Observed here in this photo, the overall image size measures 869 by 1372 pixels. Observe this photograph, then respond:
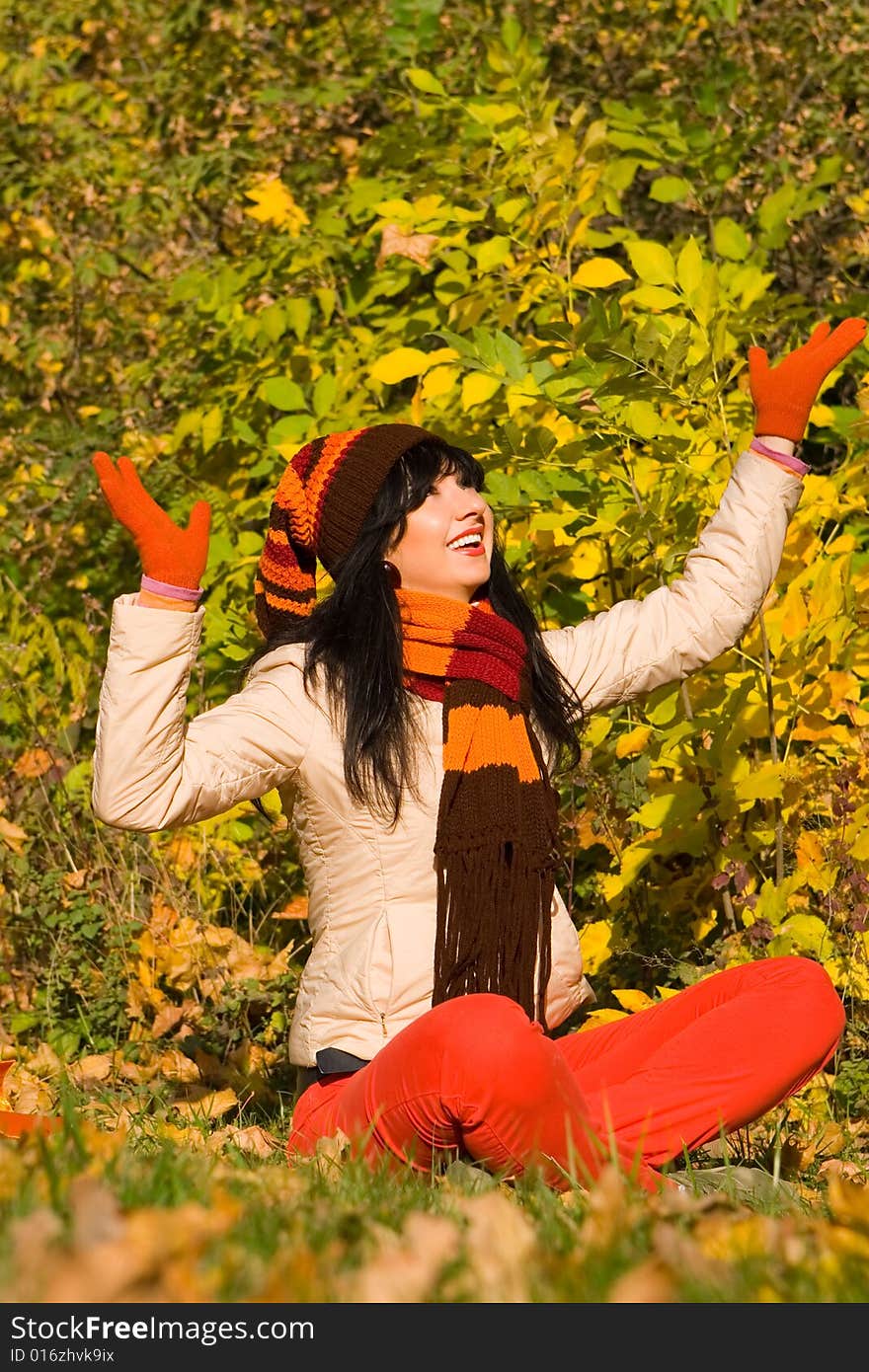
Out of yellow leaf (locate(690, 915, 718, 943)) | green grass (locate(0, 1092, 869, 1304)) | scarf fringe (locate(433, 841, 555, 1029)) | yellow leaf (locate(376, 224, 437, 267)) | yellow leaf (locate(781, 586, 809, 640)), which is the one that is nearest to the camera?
green grass (locate(0, 1092, 869, 1304))

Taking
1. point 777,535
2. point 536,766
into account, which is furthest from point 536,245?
point 536,766

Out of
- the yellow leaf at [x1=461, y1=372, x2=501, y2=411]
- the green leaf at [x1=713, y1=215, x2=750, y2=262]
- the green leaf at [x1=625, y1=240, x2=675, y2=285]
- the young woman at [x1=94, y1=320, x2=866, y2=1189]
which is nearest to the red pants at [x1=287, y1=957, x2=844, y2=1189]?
the young woman at [x1=94, y1=320, x2=866, y2=1189]

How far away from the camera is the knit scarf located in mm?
2559

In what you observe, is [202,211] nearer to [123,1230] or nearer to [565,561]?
[565,561]

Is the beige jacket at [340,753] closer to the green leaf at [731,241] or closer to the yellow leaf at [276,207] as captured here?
the green leaf at [731,241]

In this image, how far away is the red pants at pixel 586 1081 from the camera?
7.38ft

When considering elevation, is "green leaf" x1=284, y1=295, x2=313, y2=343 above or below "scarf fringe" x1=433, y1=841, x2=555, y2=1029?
above

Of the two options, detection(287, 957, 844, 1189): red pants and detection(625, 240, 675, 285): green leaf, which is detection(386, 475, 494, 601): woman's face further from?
detection(287, 957, 844, 1189): red pants

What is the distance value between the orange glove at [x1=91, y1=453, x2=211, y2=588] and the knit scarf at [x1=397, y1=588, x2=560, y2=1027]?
47 cm

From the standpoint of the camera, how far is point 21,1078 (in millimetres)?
3486

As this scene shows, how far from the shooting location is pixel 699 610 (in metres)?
2.82
